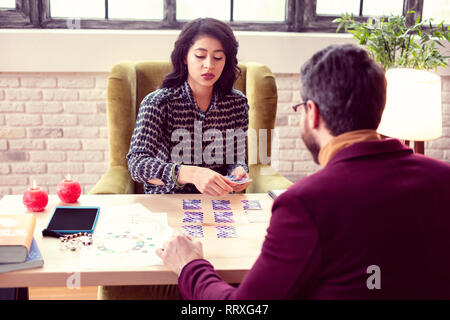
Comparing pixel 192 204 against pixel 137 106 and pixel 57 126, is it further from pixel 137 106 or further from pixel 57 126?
pixel 57 126

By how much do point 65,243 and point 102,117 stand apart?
1.80m

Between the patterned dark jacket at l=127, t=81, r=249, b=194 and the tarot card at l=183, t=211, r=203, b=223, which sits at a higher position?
the patterned dark jacket at l=127, t=81, r=249, b=194

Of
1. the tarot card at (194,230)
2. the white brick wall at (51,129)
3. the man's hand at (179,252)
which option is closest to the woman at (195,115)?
the tarot card at (194,230)

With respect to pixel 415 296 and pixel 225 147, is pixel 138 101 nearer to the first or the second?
pixel 225 147

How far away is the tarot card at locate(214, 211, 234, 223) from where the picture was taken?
1.55m

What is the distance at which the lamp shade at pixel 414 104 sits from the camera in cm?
218

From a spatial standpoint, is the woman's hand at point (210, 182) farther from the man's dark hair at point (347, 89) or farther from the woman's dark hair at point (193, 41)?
the man's dark hair at point (347, 89)

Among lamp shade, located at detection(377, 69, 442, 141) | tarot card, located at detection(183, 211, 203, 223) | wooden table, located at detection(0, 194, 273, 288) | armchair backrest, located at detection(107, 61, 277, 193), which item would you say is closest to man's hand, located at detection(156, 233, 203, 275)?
wooden table, located at detection(0, 194, 273, 288)

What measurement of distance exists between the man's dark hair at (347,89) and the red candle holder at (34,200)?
3.34ft

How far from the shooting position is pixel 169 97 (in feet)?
6.73

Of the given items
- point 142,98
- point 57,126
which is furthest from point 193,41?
point 57,126

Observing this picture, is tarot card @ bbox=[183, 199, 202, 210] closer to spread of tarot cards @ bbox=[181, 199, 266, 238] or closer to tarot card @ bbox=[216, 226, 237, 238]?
spread of tarot cards @ bbox=[181, 199, 266, 238]

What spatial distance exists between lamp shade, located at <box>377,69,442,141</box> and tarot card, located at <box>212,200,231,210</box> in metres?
0.97
